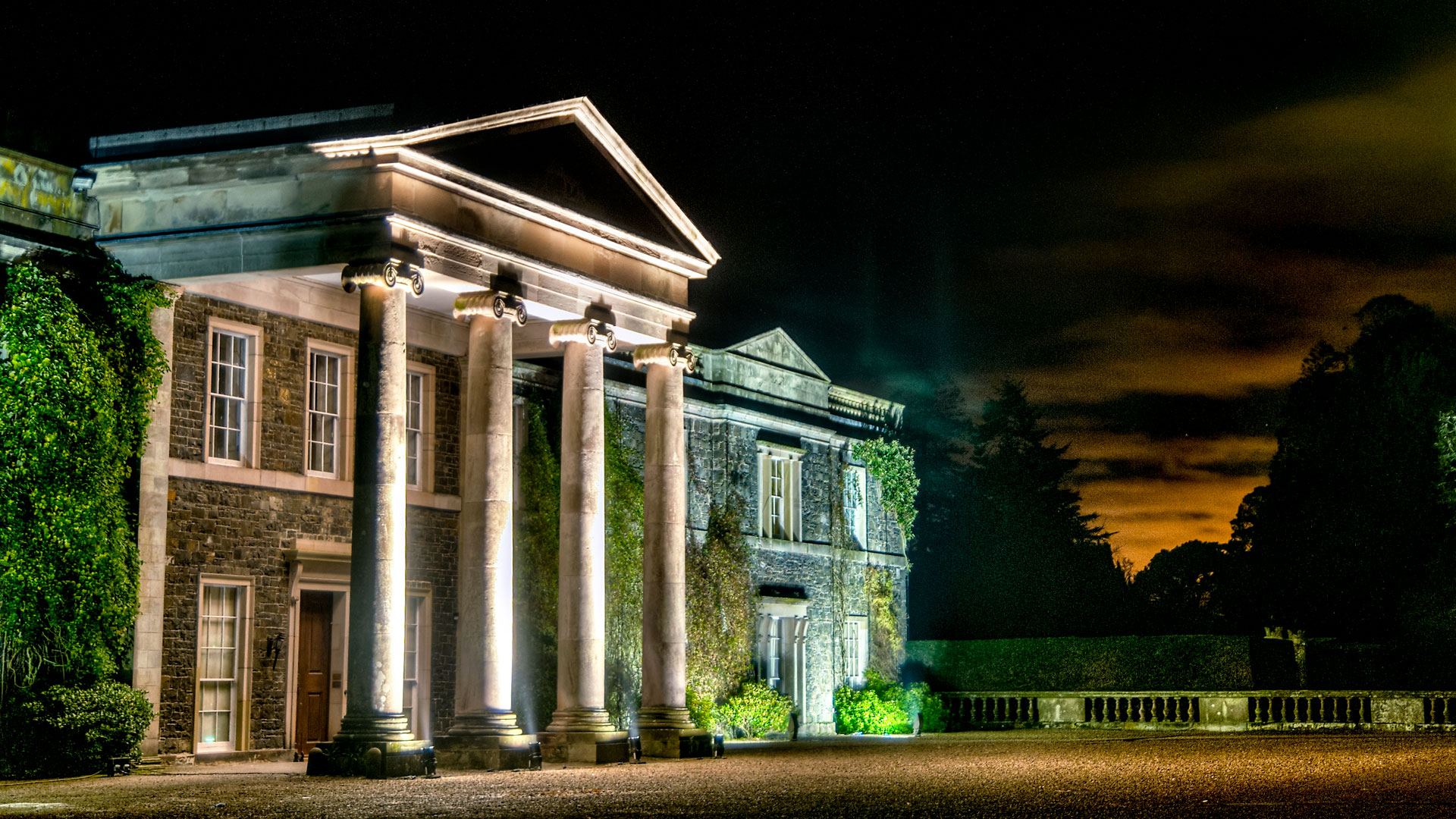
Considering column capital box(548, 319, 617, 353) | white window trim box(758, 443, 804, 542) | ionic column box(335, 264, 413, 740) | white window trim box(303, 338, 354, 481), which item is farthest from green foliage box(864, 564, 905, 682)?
ionic column box(335, 264, 413, 740)

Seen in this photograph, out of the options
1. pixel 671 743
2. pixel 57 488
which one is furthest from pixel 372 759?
pixel 671 743

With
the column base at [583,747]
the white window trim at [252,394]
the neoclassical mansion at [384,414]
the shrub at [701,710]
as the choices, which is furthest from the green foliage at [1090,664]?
the white window trim at [252,394]

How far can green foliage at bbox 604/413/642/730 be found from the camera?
2819cm

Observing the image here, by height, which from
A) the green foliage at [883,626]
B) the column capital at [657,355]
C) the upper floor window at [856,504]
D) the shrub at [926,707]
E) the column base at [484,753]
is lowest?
the shrub at [926,707]

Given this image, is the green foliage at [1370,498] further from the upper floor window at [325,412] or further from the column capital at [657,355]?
the upper floor window at [325,412]

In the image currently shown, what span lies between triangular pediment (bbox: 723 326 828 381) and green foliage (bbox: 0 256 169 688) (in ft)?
51.3

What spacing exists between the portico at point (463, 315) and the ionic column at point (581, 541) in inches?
1.4

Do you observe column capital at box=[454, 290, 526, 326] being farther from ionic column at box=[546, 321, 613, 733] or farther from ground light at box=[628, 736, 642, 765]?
ground light at box=[628, 736, 642, 765]

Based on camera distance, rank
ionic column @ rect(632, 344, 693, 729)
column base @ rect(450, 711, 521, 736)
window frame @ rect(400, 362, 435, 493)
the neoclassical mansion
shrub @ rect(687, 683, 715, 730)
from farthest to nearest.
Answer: shrub @ rect(687, 683, 715, 730), window frame @ rect(400, 362, 435, 493), ionic column @ rect(632, 344, 693, 729), column base @ rect(450, 711, 521, 736), the neoclassical mansion

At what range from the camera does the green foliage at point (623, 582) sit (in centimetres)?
2819

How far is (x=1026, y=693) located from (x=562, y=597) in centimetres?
1725

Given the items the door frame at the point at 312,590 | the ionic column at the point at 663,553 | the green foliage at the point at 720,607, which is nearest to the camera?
the door frame at the point at 312,590

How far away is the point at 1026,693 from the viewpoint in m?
36.7

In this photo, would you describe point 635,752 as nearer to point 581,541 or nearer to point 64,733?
point 581,541
